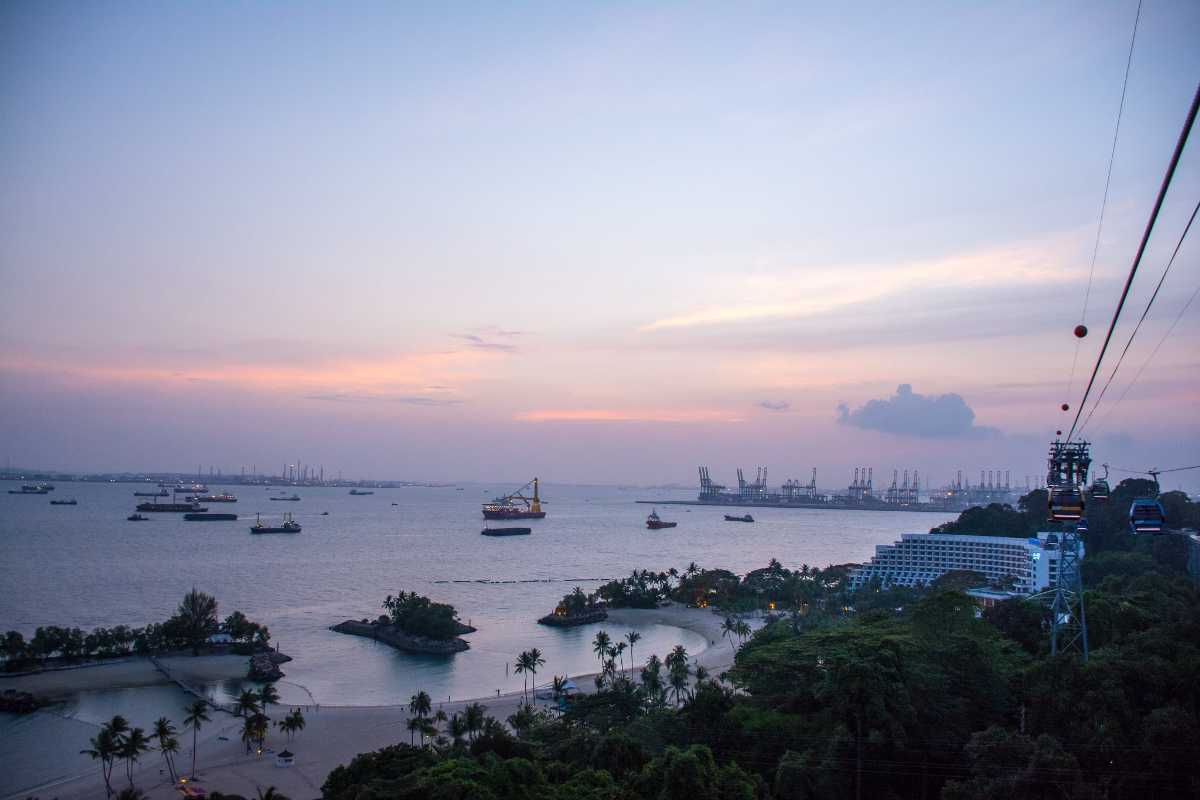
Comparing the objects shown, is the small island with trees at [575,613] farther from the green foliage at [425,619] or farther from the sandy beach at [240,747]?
the sandy beach at [240,747]

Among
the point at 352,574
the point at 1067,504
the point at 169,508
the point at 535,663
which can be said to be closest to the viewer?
the point at 1067,504

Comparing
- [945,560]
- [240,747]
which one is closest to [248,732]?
[240,747]

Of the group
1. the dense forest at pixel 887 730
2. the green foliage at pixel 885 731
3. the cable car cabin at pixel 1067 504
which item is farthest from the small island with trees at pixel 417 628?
the cable car cabin at pixel 1067 504

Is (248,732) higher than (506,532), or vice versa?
(248,732)

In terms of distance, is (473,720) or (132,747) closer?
(132,747)

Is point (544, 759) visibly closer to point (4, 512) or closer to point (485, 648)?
point (485, 648)

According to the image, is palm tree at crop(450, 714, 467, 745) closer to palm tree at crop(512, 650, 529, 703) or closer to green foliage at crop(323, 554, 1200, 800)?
green foliage at crop(323, 554, 1200, 800)

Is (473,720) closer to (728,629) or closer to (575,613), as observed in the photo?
(728,629)
